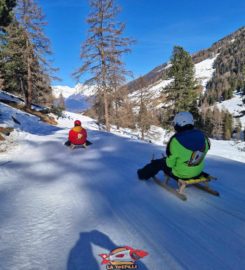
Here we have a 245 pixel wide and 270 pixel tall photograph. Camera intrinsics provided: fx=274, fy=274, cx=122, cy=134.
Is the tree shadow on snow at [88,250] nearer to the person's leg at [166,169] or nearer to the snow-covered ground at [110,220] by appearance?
the snow-covered ground at [110,220]

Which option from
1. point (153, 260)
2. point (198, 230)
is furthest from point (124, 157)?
point (153, 260)

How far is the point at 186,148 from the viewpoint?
5.34m

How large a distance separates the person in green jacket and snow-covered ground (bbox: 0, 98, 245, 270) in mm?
581

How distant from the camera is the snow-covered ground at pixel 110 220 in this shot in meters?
3.54

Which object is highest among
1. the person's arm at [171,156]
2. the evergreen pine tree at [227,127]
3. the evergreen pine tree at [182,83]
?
the evergreen pine tree at [182,83]

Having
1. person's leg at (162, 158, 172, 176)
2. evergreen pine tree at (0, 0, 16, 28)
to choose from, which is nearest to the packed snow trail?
person's leg at (162, 158, 172, 176)

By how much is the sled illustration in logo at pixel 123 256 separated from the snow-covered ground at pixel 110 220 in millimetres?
81

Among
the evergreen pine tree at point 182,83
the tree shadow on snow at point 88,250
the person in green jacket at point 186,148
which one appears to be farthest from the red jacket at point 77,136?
the evergreen pine tree at point 182,83

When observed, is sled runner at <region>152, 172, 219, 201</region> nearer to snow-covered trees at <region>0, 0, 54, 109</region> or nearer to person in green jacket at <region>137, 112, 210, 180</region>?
person in green jacket at <region>137, 112, 210, 180</region>

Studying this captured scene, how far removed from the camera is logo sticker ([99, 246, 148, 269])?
3383 millimetres

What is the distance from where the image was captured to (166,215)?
4.81 m

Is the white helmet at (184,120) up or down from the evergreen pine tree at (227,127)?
up

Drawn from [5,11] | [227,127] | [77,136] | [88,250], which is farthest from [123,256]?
[227,127]

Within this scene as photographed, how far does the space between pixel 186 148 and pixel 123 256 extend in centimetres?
254
